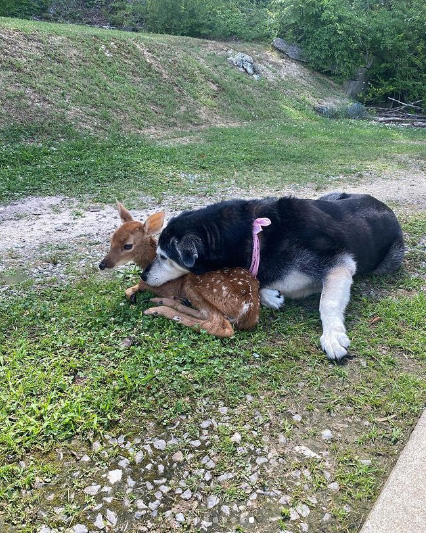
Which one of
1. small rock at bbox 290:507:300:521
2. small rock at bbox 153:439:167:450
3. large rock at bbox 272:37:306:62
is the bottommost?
large rock at bbox 272:37:306:62

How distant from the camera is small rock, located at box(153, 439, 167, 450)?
336 cm

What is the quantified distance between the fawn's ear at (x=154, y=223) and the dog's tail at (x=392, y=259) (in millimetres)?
2533

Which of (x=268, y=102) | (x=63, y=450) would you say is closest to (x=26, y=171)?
(x=63, y=450)

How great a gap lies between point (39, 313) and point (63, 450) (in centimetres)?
195

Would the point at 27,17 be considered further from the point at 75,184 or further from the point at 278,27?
the point at 75,184

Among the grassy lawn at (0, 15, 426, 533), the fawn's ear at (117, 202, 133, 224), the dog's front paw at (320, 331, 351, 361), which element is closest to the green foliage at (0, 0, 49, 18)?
the grassy lawn at (0, 15, 426, 533)

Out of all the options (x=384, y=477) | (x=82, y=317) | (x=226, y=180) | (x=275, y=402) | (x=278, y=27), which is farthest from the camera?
(x=278, y=27)

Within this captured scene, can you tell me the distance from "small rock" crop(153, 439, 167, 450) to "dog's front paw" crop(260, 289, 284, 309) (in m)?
2.00

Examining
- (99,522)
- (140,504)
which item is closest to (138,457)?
(140,504)

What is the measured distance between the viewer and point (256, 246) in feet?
16.0

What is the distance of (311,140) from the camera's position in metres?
15.3

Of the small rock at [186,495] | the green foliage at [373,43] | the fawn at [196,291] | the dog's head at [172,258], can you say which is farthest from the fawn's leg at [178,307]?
the green foliage at [373,43]

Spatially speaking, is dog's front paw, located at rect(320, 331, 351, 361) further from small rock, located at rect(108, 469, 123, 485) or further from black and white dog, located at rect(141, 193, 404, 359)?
small rock, located at rect(108, 469, 123, 485)

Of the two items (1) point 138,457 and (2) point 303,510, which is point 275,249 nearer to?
(1) point 138,457
